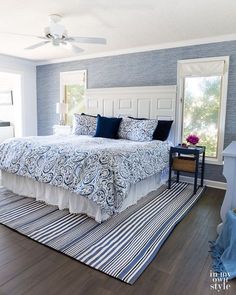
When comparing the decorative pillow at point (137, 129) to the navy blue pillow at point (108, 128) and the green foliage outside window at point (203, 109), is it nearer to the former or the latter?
the navy blue pillow at point (108, 128)

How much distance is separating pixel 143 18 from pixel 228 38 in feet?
4.93

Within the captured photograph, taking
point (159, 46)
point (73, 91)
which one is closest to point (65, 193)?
point (159, 46)

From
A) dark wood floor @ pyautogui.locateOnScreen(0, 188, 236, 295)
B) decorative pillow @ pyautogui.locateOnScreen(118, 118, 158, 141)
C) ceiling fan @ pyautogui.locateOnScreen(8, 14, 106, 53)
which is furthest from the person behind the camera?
decorative pillow @ pyautogui.locateOnScreen(118, 118, 158, 141)

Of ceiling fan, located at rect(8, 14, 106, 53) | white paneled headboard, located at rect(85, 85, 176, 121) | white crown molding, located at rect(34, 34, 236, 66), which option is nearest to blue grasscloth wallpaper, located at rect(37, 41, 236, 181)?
white crown molding, located at rect(34, 34, 236, 66)

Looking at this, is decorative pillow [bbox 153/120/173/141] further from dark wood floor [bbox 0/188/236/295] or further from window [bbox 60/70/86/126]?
window [bbox 60/70/86/126]

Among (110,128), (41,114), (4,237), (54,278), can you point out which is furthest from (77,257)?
(41,114)

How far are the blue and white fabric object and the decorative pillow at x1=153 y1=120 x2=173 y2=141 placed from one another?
2053 millimetres

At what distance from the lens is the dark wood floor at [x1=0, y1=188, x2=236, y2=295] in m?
1.61

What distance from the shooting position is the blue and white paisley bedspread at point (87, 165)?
244 cm

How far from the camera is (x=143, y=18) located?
306cm

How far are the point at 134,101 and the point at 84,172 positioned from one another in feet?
7.81

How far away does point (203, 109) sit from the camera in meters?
4.01

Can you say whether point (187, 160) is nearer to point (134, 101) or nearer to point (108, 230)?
point (134, 101)

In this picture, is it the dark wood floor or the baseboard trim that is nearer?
the dark wood floor
